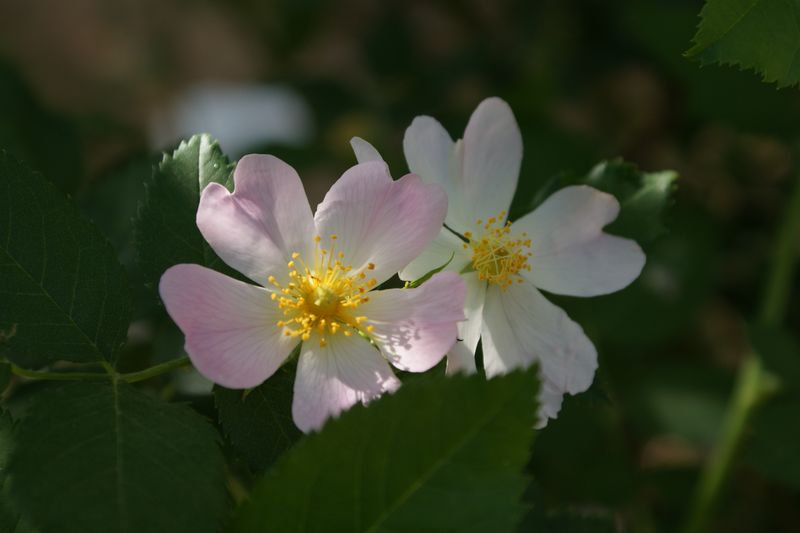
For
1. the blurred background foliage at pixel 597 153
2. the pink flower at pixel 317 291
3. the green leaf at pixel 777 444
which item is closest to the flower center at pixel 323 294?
the pink flower at pixel 317 291

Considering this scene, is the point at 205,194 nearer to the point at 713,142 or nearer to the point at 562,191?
the point at 562,191

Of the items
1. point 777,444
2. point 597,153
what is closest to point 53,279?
point 777,444

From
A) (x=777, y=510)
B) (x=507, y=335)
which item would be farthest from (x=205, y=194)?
(x=777, y=510)

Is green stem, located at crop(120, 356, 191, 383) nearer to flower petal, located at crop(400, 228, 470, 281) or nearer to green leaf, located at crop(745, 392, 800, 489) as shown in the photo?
flower petal, located at crop(400, 228, 470, 281)

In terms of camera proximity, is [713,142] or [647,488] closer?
[647,488]

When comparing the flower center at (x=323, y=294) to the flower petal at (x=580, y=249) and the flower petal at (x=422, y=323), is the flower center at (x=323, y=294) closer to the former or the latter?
the flower petal at (x=422, y=323)

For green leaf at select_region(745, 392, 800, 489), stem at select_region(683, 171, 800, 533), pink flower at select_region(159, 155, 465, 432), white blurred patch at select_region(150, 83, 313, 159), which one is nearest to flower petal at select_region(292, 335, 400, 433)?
pink flower at select_region(159, 155, 465, 432)
